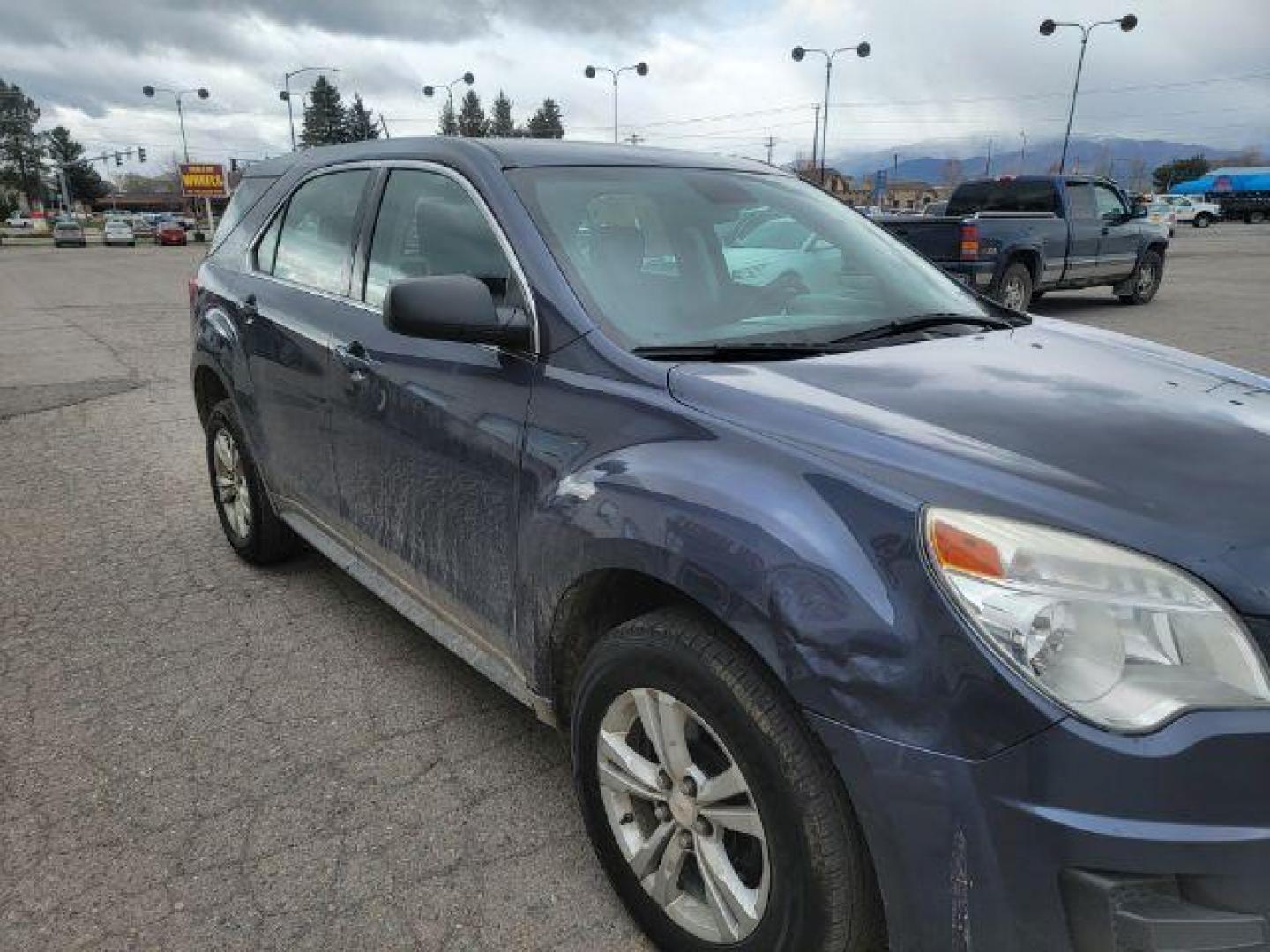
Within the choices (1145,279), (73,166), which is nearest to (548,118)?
(73,166)

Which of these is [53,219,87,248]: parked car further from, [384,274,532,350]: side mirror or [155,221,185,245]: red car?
[384,274,532,350]: side mirror

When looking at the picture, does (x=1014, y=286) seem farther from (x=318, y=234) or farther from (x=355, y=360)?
(x=355, y=360)

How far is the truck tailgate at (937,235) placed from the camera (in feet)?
37.1

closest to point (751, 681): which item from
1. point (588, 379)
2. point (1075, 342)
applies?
point (588, 379)

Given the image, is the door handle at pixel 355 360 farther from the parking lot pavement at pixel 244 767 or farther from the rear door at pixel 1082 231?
the rear door at pixel 1082 231

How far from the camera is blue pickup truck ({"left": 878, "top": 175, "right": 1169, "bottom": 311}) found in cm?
1139

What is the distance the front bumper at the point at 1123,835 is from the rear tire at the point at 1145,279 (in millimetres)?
14818

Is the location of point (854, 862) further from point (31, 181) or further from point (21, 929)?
point (31, 181)

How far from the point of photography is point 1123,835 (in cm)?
138

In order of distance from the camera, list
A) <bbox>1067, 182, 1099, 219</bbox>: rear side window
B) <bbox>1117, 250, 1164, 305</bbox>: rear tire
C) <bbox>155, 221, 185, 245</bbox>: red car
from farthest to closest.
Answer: <bbox>155, 221, 185, 245</bbox>: red car → <bbox>1117, 250, 1164, 305</bbox>: rear tire → <bbox>1067, 182, 1099, 219</bbox>: rear side window

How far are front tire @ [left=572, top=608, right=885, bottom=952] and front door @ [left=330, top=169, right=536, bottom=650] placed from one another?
0.50 metres

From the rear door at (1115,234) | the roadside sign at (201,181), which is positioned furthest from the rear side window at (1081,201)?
the roadside sign at (201,181)

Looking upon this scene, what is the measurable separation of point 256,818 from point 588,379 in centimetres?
153

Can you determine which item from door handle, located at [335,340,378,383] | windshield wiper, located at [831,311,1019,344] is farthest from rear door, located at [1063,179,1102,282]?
door handle, located at [335,340,378,383]
